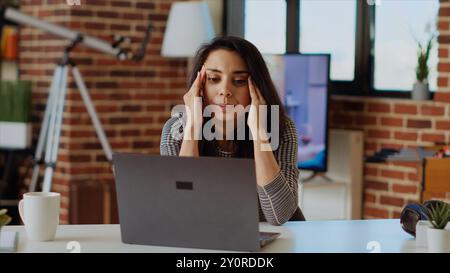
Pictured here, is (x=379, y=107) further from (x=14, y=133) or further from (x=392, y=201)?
(x=14, y=133)

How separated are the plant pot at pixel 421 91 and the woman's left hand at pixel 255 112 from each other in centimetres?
191

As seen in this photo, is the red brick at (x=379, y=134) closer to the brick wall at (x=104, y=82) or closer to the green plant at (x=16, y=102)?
the brick wall at (x=104, y=82)

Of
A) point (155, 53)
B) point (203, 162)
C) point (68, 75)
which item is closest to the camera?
point (203, 162)

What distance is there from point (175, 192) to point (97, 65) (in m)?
3.12

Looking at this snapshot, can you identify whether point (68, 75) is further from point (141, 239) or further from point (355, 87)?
A: point (141, 239)

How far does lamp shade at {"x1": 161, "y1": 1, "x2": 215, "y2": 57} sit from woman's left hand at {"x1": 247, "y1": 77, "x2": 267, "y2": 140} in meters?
2.33

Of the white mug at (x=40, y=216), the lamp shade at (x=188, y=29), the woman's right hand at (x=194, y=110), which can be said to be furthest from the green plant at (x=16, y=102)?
the white mug at (x=40, y=216)

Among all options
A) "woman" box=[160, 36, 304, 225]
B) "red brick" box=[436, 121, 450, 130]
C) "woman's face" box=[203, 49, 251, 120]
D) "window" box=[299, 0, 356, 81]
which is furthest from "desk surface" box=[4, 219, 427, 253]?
"window" box=[299, 0, 356, 81]

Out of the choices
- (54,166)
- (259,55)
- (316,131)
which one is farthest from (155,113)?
(259,55)

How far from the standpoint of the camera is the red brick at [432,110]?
167 inches

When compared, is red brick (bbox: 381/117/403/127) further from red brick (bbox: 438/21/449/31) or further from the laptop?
the laptop

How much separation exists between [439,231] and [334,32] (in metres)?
2.85

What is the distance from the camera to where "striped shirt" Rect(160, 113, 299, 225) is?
2439 mm

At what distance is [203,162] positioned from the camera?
1996mm
